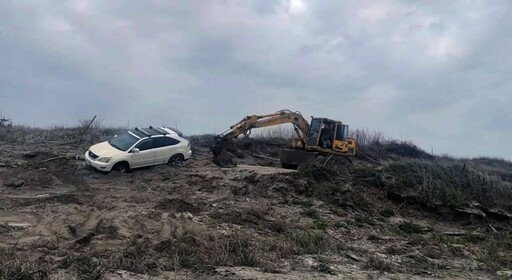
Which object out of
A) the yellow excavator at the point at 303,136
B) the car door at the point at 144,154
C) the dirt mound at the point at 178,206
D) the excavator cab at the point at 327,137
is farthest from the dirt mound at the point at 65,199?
the excavator cab at the point at 327,137

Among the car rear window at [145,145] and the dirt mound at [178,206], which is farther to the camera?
the car rear window at [145,145]

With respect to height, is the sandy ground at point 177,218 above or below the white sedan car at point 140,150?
below

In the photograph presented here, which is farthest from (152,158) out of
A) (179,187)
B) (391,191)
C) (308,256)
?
(308,256)

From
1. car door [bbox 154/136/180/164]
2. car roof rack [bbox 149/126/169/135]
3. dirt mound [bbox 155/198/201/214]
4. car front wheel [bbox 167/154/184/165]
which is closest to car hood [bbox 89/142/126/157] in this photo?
car door [bbox 154/136/180/164]

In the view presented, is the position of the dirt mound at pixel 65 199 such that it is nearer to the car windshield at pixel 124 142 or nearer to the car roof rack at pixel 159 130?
the car windshield at pixel 124 142

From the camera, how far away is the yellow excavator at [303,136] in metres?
24.4

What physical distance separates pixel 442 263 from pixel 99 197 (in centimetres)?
1035

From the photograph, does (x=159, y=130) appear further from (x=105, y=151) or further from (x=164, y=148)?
(x=105, y=151)

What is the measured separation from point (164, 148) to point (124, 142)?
5.27 ft

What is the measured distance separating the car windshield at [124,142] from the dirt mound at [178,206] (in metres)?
5.74

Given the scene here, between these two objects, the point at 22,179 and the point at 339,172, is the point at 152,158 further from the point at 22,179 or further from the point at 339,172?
the point at 339,172

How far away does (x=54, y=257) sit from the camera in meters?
10.6

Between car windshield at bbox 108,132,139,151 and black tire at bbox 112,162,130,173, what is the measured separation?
23.9 inches

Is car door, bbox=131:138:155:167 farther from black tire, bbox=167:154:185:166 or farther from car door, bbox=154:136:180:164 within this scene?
black tire, bbox=167:154:185:166
